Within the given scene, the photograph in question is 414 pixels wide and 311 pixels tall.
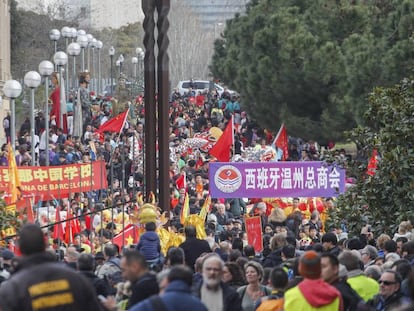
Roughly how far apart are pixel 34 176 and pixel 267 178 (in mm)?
3766

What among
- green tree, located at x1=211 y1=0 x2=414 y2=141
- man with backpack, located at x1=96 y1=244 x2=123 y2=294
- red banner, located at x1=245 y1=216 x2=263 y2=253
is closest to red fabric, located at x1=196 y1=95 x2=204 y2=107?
green tree, located at x1=211 y1=0 x2=414 y2=141

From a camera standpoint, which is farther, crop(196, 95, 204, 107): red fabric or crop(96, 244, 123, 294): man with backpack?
crop(196, 95, 204, 107): red fabric

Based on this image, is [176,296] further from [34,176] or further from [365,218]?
[34,176]

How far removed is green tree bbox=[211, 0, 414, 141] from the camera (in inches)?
1597

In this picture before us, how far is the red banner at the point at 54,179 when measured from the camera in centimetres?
2694

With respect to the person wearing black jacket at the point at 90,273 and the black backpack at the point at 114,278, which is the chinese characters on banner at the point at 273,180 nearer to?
the black backpack at the point at 114,278

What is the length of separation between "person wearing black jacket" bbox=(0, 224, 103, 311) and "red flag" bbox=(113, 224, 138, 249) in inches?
495

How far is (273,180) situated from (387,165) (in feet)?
23.8

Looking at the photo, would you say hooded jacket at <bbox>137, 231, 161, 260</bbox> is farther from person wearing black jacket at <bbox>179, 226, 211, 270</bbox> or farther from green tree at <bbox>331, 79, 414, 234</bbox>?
green tree at <bbox>331, 79, 414, 234</bbox>

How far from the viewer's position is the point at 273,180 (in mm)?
27734

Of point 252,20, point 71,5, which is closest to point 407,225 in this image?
point 252,20

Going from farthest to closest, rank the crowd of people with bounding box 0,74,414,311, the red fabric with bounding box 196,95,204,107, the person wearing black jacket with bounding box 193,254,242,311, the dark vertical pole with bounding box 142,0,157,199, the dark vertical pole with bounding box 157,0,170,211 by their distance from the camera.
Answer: the red fabric with bounding box 196,95,204,107 < the dark vertical pole with bounding box 142,0,157,199 < the dark vertical pole with bounding box 157,0,170,211 < the person wearing black jacket with bounding box 193,254,242,311 < the crowd of people with bounding box 0,74,414,311

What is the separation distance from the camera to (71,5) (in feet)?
292

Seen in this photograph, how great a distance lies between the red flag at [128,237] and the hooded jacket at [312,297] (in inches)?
450
